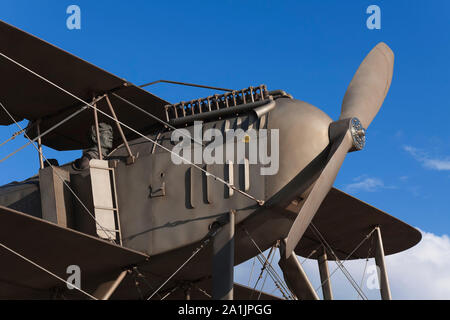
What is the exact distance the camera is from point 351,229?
16.5 metres

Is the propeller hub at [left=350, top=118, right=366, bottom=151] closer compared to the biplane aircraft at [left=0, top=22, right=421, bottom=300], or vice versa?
the biplane aircraft at [left=0, top=22, right=421, bottom=300]

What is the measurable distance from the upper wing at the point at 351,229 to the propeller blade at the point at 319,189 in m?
3.13

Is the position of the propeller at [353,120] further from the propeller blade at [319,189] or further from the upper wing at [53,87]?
the upper wing at [53,87]

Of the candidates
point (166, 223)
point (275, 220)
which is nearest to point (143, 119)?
point (166, 223)

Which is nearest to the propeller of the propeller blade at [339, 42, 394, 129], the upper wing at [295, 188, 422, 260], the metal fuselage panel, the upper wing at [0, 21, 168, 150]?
the propeller blade at [339, 42, 394, 129]

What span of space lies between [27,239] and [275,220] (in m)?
3.81

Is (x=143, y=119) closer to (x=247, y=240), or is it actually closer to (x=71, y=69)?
(x=71, y=69)

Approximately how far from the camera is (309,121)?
39.2 ft

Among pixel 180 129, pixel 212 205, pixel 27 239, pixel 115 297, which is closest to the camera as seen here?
pixel 27 239

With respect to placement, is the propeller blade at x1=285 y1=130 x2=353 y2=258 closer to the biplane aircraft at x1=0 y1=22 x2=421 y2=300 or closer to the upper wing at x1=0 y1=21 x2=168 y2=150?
the biplane aircraft at x1=0 y1=22 x2=421 y2=300

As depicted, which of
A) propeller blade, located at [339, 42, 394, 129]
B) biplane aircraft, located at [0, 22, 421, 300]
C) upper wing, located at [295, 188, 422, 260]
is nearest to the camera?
biplane aircraft, located at [0, 22, 421, 300]

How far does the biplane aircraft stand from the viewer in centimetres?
1164

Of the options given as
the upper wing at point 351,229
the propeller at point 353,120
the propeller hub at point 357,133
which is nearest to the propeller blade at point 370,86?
the propeller at point 353,120

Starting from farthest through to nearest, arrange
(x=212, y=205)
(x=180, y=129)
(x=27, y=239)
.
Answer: (x=180, y=129) → (x=212, y=205) → (x=27, y=239)
